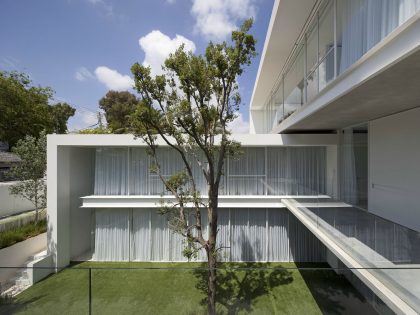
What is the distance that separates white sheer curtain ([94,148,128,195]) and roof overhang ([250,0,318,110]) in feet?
22.2

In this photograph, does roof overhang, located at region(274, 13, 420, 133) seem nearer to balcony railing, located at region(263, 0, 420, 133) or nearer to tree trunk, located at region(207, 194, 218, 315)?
balcony railing, located at region(263, 0, 420, 133)

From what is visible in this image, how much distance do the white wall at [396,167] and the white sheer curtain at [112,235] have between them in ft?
28.2

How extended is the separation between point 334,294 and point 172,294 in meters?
3.19

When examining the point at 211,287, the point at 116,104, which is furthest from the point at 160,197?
the point at 116,104

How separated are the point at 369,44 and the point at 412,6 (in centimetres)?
93

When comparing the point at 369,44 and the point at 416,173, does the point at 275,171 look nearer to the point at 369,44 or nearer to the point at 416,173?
the point at 416,173

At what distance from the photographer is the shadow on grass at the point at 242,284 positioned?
477cm

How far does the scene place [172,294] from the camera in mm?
4715

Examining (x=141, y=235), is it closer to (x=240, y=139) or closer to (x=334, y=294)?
(x=240, y=139)

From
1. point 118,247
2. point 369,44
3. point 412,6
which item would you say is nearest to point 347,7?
point 369,44

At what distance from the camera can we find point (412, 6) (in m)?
3.10

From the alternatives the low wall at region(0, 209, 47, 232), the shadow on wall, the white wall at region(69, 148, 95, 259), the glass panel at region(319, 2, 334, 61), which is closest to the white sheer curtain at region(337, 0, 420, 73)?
the glass panel at region(319, 2, 334, 61)

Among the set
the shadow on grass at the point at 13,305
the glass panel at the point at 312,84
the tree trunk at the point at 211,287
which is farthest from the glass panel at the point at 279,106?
Result: the shadow on grass at the point at 13,305

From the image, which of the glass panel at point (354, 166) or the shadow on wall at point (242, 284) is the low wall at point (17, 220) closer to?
the shadow on wall at point (242, 284)
